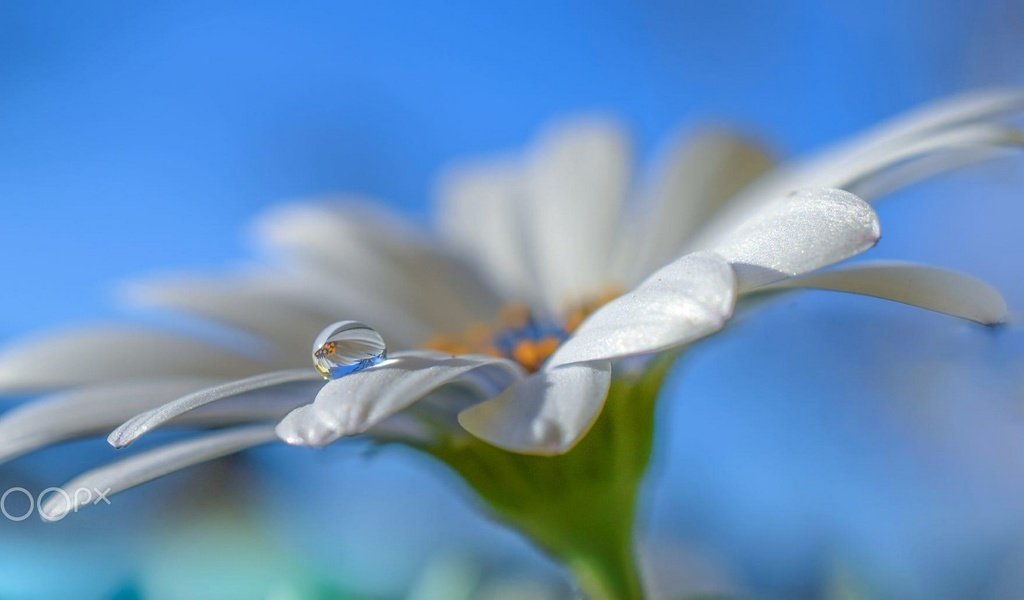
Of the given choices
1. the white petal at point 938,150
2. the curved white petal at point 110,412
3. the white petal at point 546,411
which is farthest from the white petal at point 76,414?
the white petal at point 938,150

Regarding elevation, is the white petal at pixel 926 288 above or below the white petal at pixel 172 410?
below

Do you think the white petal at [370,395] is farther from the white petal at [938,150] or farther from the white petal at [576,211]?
the white petal at [576,211]

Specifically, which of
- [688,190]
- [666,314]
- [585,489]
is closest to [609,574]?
[585,489]

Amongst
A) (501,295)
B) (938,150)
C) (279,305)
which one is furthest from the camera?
(501,295)

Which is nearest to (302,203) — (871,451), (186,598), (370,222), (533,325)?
(370,222)

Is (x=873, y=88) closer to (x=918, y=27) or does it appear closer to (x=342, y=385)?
(x=918, y=27)

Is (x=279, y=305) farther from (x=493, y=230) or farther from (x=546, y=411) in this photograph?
(x=546, y=411)
